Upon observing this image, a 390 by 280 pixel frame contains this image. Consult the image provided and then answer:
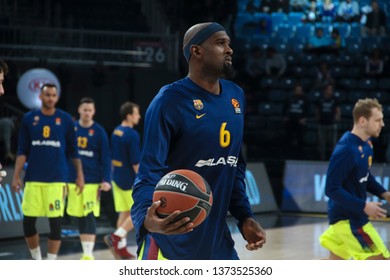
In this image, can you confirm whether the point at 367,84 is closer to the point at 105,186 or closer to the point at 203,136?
the point at 105,186

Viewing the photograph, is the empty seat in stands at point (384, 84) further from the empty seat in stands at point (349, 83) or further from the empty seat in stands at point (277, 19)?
the empty seat in stands at point (277, 19)

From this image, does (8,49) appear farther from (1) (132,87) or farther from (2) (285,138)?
(2) (285,138)

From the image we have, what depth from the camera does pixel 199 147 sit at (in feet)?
14.8

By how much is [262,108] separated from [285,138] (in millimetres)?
1646

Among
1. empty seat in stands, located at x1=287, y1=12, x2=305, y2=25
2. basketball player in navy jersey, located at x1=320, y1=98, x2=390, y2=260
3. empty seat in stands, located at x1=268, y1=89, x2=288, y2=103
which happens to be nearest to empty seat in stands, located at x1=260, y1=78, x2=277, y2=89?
empty seat in stands, located at x1=268, y1=89, x2=288, y2=103

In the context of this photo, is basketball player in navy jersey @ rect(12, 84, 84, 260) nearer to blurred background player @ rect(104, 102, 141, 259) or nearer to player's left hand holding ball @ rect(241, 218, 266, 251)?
blurred background player @ rect(104, 102, 141, 259)

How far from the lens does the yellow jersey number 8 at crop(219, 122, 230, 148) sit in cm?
457

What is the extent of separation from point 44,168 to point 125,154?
6.07 ft

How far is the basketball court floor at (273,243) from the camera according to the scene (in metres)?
11.3

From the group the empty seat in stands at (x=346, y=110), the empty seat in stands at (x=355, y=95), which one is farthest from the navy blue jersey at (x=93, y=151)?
the empty seat in stands at (x=355, y=95)

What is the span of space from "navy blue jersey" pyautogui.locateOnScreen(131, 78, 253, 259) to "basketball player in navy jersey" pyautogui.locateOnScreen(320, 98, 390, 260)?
298 cm

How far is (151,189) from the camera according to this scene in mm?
4262

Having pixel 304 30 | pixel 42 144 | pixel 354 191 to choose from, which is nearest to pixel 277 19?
pixel 304 30
